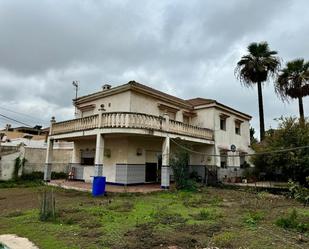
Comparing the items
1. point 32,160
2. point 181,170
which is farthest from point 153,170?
point 32,160

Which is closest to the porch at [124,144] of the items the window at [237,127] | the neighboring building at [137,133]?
the neighboring building at [137,133]

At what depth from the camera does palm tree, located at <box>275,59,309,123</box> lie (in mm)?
23625

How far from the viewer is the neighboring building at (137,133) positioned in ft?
50.1

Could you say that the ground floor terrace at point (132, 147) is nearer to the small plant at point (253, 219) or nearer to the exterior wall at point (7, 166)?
the exterior wall at point (7, 166)

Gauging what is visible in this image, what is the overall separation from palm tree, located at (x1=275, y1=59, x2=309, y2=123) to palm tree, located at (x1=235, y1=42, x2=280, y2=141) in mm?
941

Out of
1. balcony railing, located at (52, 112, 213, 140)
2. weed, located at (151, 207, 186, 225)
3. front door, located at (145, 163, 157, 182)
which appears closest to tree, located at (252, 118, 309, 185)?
balcony railing, located at (52, 112, 213, 140)

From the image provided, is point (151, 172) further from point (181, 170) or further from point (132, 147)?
point (181, 170)

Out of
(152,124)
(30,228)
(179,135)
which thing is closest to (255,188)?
(179,135)

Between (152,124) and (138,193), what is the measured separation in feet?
13.1

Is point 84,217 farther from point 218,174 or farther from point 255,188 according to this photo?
point 218,174

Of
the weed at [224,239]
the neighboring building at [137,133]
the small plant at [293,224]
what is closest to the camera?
the weed at [224,239]

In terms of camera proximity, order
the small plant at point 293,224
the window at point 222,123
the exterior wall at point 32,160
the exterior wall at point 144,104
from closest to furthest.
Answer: the small plant at point 293,224
the exterior wall at point 144,104
the exterior wall at point 32,160
the window at point 222,123

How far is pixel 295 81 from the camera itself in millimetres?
23953

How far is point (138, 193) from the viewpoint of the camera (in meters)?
14.3
